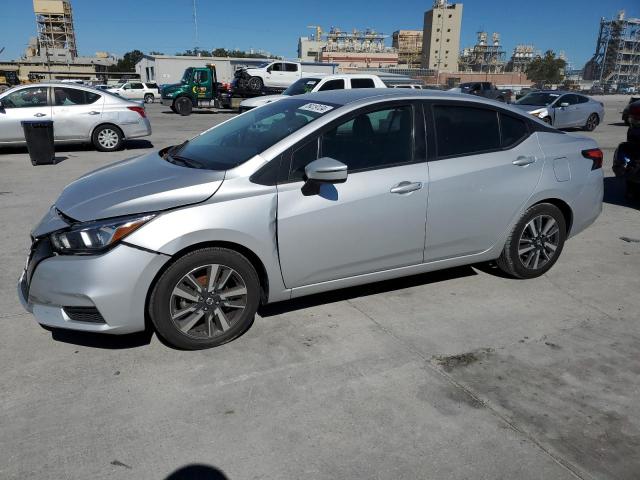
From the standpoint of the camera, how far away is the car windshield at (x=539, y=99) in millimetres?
16998

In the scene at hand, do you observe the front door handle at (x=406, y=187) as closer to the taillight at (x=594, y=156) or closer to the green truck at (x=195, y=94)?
the taillight at (x=594, y=156)

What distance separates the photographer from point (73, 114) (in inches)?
440

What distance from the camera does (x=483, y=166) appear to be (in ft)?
13.4

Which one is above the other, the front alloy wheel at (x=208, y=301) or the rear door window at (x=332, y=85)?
the rear door window at (x=332, y=85)

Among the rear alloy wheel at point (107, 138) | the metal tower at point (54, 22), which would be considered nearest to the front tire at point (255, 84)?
the rear alloy wheel at point (107, 138)

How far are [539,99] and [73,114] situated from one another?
14.4m

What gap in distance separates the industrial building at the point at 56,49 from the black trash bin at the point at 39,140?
78.9 m

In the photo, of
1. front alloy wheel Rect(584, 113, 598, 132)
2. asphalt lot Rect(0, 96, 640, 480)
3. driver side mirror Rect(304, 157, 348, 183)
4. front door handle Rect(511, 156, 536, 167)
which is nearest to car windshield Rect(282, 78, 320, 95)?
front alloy wheel Rect(584, 113, 598, 132)

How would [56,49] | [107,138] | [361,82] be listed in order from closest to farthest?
1. [107,138]
2. [361,82]
3. [56,49]

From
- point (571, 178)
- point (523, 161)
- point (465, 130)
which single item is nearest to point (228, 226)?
point (465, 130)

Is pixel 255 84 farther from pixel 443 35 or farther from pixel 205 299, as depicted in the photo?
pixel 443 35

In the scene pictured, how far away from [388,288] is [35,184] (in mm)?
6671

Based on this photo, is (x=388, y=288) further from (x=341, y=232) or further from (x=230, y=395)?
(x=230, y=395)

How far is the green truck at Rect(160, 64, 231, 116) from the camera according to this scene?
2631cm
